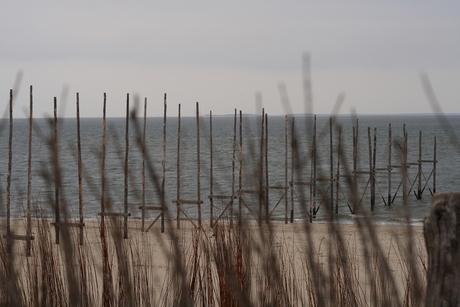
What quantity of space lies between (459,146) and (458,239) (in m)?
0.42

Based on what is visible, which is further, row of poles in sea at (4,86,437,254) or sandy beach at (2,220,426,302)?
sandy beach at (2,220,426,302)

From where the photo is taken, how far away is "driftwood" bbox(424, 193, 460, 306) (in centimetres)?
232

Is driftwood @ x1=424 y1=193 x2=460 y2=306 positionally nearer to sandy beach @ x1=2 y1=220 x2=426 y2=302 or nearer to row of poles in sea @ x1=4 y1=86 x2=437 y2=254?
sandy beach @ x1=2 y1=220 x2=426 y2=302

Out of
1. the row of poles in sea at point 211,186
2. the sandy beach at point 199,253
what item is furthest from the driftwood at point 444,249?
the row of poles in sea at point 211,186

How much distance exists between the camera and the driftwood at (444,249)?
2.32 m

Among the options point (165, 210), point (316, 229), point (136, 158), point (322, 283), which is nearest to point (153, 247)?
point (316, 229)

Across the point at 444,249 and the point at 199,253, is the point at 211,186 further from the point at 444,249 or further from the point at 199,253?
the point at 444,249

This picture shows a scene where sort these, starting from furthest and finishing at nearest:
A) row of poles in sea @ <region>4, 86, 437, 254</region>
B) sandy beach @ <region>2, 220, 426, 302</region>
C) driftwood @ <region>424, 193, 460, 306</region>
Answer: sandy beach @ <region>2, 220, 426, 302</region> < driftwood @ <region>424, 193, 460, 306</region> < row of poles in sea @ <region>4, 86, 437, 254</region>

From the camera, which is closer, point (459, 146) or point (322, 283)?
point (459, 146)

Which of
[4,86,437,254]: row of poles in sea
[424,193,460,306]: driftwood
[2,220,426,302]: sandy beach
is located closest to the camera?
[4,86,437,254]: row of poles in sea

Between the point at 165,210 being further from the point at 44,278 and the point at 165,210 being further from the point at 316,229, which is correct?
the point at 316,229

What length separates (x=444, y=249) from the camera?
2.35m

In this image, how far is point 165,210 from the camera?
7.27 ft

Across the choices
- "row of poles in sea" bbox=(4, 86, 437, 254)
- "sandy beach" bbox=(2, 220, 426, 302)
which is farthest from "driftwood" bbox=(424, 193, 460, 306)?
"row of poles in sea" bbox=(4, 86, 437, 254)
